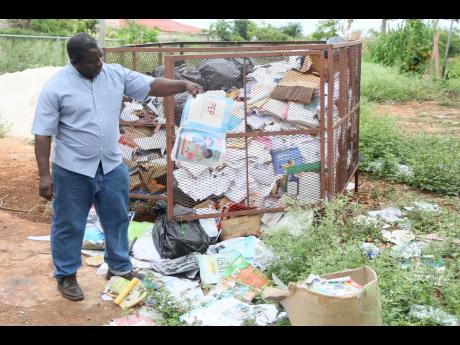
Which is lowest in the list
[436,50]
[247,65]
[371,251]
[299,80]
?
[371,251]

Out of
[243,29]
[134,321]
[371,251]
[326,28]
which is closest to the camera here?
[134,321]

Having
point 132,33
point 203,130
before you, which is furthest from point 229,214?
point 132,33

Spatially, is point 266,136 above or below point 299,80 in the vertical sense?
below

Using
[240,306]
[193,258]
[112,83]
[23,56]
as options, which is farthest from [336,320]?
[23,56]

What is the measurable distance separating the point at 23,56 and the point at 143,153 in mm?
11930

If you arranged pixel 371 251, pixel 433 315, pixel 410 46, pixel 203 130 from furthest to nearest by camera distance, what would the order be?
pixel 410 46 → pixel 371 251 → pixel 203 130 → pixel 433 315

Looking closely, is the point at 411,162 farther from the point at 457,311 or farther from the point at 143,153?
the point at 457,311

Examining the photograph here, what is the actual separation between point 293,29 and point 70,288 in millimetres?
30413

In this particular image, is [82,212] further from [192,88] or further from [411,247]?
[411,247]

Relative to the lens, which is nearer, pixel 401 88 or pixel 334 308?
pixel 334 308

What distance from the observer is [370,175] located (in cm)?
775

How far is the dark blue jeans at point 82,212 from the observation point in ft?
13.3

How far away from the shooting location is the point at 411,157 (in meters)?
7.83

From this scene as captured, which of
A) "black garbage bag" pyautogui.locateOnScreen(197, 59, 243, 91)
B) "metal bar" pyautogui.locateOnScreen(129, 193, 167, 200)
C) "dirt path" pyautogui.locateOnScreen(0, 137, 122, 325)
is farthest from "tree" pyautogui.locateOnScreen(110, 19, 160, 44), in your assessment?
"black garbage bag" pyautogui.locateOnScreen(197, 59, 243, 91)
